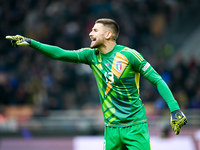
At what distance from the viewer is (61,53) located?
209 inches

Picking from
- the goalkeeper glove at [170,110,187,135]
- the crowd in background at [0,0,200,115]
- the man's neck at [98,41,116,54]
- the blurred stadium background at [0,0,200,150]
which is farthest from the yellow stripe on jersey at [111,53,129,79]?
the crowd in background at [0,0,200,115]

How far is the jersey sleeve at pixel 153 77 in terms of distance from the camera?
16.1 ft

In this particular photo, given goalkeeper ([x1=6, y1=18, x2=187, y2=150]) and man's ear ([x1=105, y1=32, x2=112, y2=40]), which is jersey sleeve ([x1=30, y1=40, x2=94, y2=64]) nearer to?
goalkeeper ([x1=6, y1=18, x2=187, y2=150])

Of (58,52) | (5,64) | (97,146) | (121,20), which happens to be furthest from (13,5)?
(58,52)

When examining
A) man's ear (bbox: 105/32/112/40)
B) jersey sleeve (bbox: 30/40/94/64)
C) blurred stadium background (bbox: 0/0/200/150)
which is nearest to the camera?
jersey sleeve (bbox: 30/40/94/64)

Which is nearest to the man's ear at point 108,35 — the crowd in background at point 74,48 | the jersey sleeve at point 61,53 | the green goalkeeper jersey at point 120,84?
the green goalkeeper jersey at point 120,84

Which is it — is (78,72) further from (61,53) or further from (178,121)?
(178,121)

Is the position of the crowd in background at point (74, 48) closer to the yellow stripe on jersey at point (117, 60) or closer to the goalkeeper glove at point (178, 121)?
the yellow stripe on jersey at point (117, 60)

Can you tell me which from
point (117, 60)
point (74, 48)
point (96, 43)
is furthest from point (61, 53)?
point (74, 48)

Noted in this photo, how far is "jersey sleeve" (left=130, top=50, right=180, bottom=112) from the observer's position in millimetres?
4898

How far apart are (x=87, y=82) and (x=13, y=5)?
4869 mm

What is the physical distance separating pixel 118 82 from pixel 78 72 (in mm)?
8242

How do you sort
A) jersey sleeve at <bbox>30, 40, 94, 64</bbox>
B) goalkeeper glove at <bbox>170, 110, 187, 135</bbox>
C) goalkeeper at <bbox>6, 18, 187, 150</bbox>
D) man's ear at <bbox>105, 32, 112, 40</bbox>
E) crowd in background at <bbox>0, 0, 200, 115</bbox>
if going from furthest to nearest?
crowd in background at <bbox>0, 0, 200, 115</bbox> < man's ear at <bbox>105, 32, 112, 40</bbox> < jersey sleeve at <bbox>30, 40, 94, 64</bbox> < goalkeeper at <bbox>6, 18, 187, 150</bbox> < goalkeeper glove at <bbox>170, 110, 187, 135</bbox>

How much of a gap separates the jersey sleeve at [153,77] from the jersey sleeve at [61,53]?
649mm
